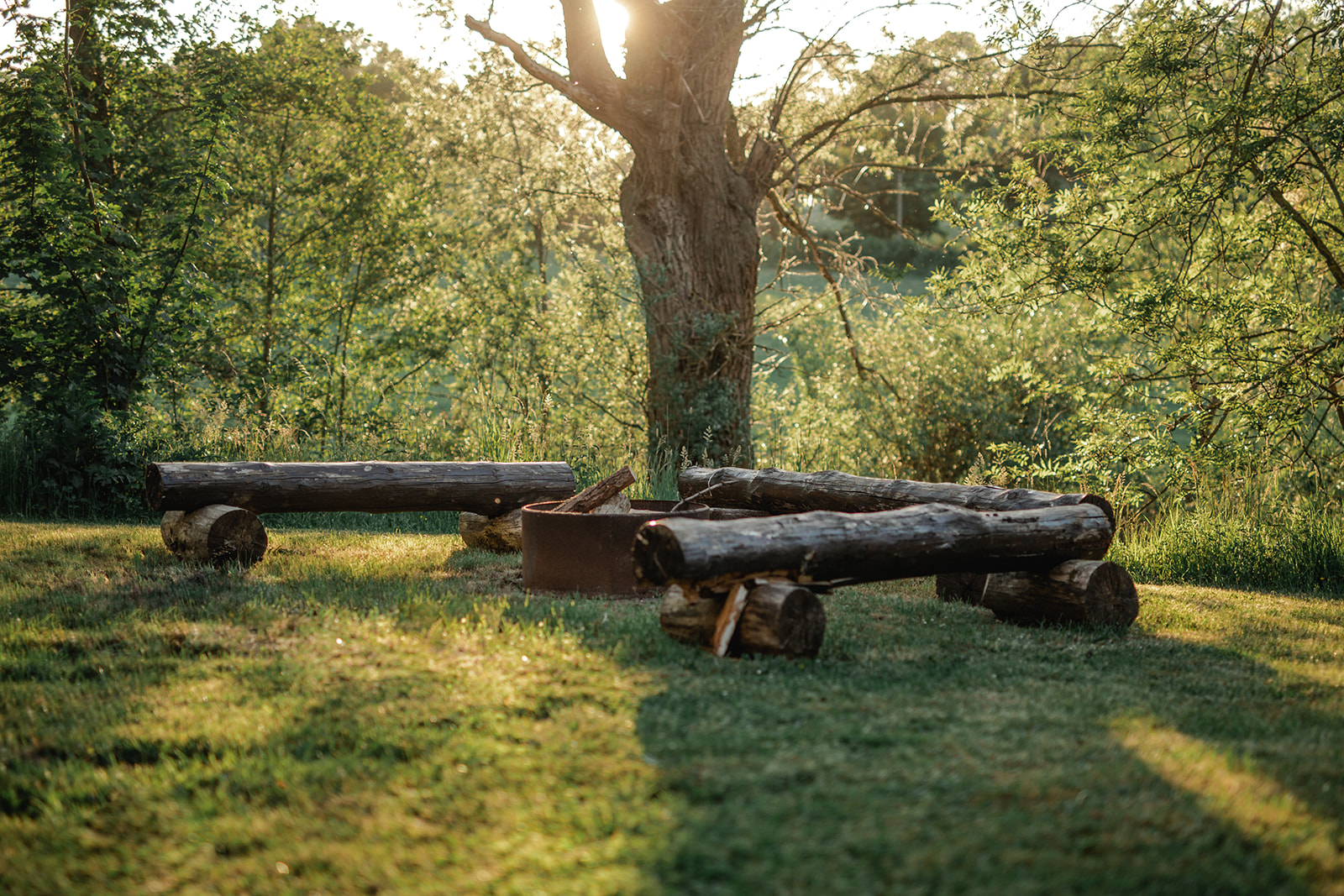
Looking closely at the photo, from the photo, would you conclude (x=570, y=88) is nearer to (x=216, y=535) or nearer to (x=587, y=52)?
(x=587, y=52)

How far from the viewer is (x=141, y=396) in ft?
31.5

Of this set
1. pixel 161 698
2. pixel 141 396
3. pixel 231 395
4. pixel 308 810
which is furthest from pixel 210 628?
pixel 231 395

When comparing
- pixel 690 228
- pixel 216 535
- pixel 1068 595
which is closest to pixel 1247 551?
pixel 1068 595

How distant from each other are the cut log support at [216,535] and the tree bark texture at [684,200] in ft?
16.6

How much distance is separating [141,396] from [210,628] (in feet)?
19.8

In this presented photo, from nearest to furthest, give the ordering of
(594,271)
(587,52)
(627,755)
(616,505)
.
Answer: (627,755), (616,505), (587,52), (594,271)

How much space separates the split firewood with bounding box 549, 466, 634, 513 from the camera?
6.00m

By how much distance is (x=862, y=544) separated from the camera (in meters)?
4.43

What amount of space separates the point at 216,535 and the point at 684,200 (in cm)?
669

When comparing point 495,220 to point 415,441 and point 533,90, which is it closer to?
point 533,90

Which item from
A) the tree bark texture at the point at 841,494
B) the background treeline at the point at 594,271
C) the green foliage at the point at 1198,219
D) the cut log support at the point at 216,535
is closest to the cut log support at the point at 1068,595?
the tree bark texture at the point at 841,494

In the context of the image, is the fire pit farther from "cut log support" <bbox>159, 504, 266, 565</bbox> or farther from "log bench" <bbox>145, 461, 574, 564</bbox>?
"cut log support" <bbox>159, 504, 266, 565</bbox>

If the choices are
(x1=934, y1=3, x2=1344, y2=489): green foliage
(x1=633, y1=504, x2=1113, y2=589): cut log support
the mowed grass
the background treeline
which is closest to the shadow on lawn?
the mowed grass

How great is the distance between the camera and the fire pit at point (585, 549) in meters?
5.69
